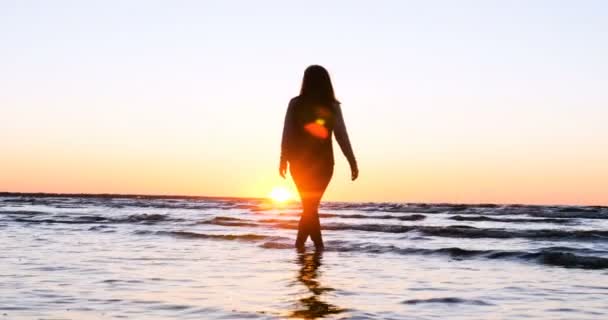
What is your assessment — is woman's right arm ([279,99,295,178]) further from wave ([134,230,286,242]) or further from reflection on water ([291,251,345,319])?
wave ([134,230,286,242])

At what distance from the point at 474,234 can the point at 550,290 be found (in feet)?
31.7

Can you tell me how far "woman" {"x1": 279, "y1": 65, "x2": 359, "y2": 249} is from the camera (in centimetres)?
973

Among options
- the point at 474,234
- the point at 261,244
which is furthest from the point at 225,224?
the point at 261,244

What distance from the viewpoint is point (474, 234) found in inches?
635

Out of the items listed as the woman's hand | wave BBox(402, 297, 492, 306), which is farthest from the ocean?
the woman's hand

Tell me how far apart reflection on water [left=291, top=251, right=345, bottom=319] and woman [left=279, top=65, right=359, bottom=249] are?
983mm

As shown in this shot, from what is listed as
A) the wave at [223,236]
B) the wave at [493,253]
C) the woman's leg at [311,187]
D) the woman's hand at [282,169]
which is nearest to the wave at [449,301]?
the wave at [493,253]

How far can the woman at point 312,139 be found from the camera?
973cm

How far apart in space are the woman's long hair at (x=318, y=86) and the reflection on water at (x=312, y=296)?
1983mm

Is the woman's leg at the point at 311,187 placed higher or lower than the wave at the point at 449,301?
higher

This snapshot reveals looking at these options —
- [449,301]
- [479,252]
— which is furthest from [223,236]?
[449,301]

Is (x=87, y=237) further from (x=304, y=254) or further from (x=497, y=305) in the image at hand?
(x=497, y=305)

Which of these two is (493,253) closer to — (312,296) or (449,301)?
(449,301)

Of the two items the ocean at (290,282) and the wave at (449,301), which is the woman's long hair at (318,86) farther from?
the wave at (449,301)
